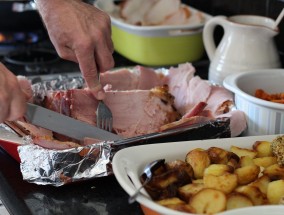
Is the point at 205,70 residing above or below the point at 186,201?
below

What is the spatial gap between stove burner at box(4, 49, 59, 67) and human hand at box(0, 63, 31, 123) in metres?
0.96

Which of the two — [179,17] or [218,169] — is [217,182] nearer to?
[218,169]

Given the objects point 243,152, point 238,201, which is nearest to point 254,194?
point 238,201

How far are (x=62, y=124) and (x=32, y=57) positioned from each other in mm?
943

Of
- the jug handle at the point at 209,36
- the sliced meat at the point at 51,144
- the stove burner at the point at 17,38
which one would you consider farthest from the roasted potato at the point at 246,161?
the stove burner at the point at 17,38

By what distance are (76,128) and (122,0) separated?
0.95m

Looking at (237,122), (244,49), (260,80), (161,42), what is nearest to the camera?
(237,122)

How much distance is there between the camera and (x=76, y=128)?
109cm

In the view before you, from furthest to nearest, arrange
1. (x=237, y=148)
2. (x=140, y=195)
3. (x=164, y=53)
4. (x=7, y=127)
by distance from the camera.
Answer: (x=164, y=53) < (x=7, y=127) < (x=237, y=148) < (x=140, y=195)

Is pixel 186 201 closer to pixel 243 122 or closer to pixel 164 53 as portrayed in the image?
pixel 243 122

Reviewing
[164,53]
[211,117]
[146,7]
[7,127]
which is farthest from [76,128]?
→ [146,7]

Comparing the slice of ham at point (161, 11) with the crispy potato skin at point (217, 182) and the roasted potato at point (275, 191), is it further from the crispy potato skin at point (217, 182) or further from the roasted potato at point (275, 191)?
the roasted potato at point (275, 191)

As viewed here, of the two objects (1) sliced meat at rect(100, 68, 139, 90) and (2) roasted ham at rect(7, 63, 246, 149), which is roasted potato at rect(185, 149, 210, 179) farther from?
(1) sliced meat at rect(100, 68, 139, 90)

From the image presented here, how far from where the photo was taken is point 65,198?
1017 millimetres
